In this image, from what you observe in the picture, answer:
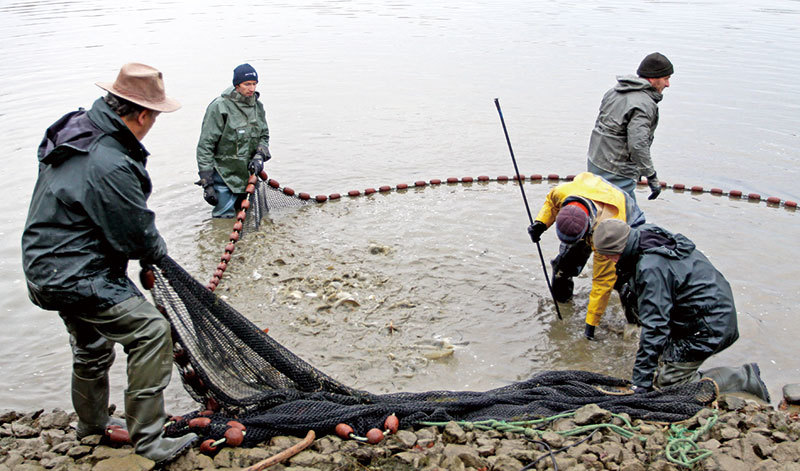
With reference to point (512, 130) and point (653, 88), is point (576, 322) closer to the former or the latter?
point (653, 88)

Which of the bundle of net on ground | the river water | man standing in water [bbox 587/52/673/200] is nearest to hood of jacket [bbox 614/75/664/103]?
man standing in water [bbox 587/52/673/200]

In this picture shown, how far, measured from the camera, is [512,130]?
12391mm

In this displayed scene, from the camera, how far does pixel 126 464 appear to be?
11.2 feet

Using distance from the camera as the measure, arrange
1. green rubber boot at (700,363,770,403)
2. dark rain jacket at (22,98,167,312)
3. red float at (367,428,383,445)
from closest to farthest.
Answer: dark rain jacket at (22,98,167,312)
red float at (367,428,383,445)
green rubber boot at (700,363,770,403)

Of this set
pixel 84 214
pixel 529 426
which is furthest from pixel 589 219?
pixel 84 214

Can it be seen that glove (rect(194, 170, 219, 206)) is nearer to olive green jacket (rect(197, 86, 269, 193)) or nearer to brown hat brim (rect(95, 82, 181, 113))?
olive green jacket (rect(197, 86, 269, 193))

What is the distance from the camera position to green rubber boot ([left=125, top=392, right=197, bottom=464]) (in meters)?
3.43

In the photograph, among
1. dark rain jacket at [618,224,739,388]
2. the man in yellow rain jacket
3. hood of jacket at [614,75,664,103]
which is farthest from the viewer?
hood of jacket at [614,75,664,103]

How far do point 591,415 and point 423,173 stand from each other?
650 cm

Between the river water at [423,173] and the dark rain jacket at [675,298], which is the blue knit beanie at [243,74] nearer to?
the river water at [423,173]

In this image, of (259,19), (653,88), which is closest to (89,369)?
(653,88)

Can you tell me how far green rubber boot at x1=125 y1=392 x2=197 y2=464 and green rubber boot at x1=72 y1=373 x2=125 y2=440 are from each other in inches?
15.8

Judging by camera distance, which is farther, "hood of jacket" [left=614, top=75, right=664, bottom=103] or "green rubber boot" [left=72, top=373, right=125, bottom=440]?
"hood of jacket" [left=614, top=75, right=664, bottom=103]

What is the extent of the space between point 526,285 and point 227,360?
11.3 ft
